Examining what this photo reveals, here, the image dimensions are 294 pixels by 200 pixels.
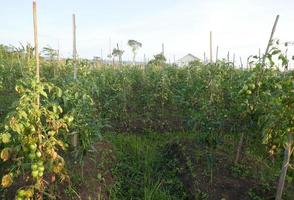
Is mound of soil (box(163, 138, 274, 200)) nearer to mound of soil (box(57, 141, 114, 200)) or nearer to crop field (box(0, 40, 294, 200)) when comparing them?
crop field (box(0, 40, 294, 200))

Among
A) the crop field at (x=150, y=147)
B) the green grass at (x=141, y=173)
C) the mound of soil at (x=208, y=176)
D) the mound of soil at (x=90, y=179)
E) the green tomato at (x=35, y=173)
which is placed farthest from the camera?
the green grass at (x=141, y=173)

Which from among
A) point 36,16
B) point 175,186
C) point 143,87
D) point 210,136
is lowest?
point 175,186

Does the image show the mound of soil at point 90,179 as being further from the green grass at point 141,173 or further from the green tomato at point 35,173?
the green tomato at point 35,173

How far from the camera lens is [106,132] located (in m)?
5.32

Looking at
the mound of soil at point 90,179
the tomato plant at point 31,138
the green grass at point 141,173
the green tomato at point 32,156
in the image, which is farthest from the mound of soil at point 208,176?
the green tomato at point 32,156

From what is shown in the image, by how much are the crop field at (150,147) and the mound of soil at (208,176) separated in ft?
0.03

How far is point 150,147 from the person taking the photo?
4660 millimetres

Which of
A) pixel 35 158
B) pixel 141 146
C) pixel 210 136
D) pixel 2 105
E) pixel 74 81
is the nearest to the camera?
pixel 35 158

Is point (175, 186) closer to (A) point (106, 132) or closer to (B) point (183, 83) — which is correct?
(A) point (106, 132)

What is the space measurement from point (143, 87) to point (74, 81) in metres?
3.73

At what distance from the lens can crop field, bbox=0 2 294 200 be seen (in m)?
2.52

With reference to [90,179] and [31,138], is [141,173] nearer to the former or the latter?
[90,179]

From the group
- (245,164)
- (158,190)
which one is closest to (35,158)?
(158,190)

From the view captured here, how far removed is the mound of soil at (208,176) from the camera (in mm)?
3307
